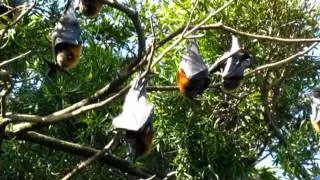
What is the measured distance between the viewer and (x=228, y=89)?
3.20 metres

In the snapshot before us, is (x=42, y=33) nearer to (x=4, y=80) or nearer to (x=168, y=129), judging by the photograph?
(x=168, y=129)

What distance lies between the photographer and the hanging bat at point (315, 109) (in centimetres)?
361

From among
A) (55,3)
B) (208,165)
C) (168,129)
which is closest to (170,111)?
(168,129)

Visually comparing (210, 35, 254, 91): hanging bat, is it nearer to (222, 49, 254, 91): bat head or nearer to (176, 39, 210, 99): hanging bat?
(222, 49, 254, 91): bat head

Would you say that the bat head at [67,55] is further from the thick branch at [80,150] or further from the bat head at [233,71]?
the bat head at [233,71]

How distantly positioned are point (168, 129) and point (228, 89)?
1.39 metres

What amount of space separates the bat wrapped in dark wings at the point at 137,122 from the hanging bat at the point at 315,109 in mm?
1247

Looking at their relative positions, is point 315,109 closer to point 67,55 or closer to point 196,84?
point 196,84

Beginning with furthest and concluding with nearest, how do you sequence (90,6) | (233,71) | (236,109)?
(236,109), (233,71), (90,6)

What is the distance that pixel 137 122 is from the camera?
7.98 feet

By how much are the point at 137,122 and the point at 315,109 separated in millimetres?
1510

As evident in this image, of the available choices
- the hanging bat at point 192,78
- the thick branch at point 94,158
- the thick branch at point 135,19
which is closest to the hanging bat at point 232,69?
the hanging bat at point 192,78

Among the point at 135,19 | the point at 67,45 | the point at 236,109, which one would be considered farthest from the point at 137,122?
the point at 236,109

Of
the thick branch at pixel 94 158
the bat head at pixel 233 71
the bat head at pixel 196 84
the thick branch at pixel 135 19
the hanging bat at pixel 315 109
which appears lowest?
the thick branch at pixel 94 158
